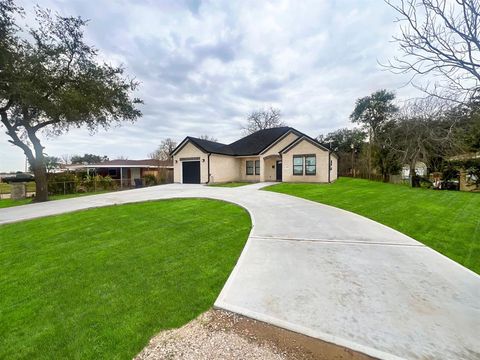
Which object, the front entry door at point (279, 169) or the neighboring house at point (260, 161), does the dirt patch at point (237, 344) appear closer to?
the neighboring house at point (260, 161)

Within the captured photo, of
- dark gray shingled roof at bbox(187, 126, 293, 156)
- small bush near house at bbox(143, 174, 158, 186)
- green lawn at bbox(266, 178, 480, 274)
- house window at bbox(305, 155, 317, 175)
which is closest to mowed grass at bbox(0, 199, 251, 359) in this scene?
green lawn at bbox(266, 178, 480, 274)

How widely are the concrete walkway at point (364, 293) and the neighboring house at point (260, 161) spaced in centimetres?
1420

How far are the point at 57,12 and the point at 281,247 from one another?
16335mm

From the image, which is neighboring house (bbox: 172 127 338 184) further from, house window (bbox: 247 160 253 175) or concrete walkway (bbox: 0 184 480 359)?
concrete walkway (bbox: 0 184 480 359)

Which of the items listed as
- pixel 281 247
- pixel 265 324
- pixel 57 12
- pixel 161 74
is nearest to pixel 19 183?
pixel 57 12

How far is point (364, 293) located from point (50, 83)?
16.2 meters

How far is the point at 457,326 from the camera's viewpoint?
2430 mm

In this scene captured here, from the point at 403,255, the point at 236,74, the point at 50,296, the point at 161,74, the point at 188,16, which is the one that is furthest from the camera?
the point at 236,74

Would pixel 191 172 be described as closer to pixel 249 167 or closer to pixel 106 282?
pixel 249 167

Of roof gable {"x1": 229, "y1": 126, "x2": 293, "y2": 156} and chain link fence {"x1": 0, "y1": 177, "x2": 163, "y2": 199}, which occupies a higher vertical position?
roof gable {"x1": 229, "y1": 126, "x2": 293, "y2": 156}

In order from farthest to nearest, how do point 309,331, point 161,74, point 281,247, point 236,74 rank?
point 236,74 < point 161,74 < point 281,247 < point 309,331

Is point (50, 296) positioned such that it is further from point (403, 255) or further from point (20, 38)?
point (20, 38)

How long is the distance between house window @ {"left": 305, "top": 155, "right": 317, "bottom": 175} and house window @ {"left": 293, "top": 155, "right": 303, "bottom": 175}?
1.37 feet

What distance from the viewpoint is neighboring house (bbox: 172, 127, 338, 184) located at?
19.0m
